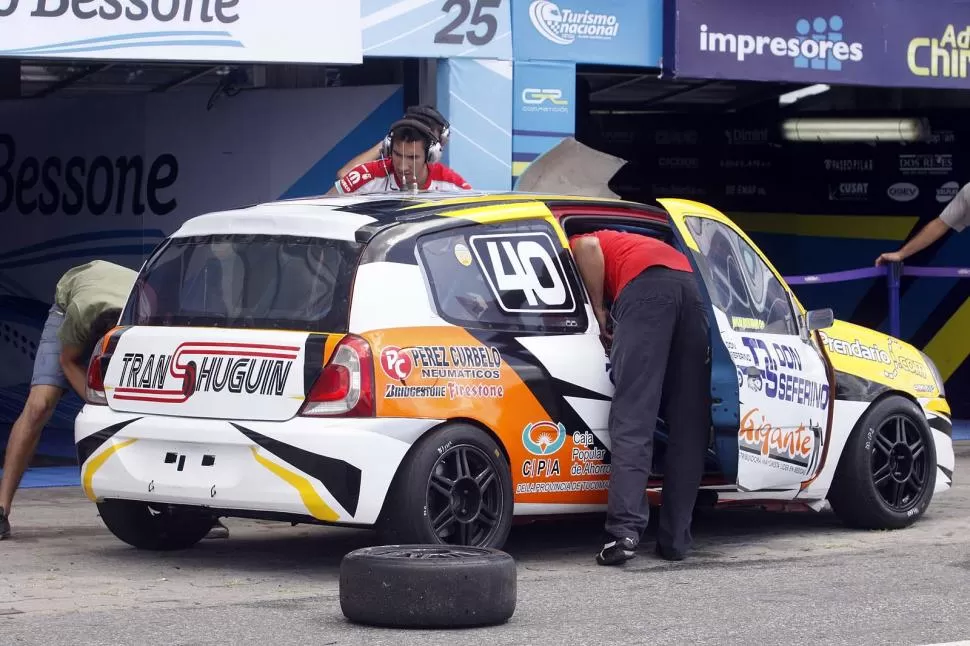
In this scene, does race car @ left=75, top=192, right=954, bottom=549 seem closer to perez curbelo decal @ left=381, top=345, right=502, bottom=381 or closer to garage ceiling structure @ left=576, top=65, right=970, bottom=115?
perez curbelo decal @ left=381, top=345, right=502, bottom=381

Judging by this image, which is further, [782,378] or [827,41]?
[827,41]

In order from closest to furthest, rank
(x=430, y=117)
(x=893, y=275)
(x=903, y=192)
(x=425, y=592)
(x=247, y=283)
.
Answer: (x=425, y=592) → (x=247, y=283) → (x=430, y=117) → (x=893, y=275) → (x=903, y=192)

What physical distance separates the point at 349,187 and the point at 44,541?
8.15ft

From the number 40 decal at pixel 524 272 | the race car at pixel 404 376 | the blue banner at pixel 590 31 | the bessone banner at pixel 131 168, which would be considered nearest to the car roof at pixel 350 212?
the race car at pixel 404 376

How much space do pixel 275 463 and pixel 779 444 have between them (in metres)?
2.60

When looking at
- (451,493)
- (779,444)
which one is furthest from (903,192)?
(451,493)

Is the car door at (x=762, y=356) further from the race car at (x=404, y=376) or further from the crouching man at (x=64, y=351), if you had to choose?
the crouching man at (x=64, y=351)

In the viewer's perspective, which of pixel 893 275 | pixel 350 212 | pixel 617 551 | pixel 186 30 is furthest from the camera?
pixel 893 275

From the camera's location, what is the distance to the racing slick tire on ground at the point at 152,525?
815 centimetres

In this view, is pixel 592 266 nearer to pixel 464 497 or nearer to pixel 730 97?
pixel 464 497

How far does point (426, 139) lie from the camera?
31.6 ft

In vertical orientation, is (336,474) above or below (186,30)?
below

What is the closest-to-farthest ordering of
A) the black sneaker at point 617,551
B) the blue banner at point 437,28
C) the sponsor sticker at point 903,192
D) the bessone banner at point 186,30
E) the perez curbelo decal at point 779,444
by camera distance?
the black sneaker at point 617,551
the perez curbelo decal at point 779,444
the bessone banner at point 186,30
the blue banner at point 437,28
the sponsor sticker at point 903,192

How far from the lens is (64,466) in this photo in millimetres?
12219
